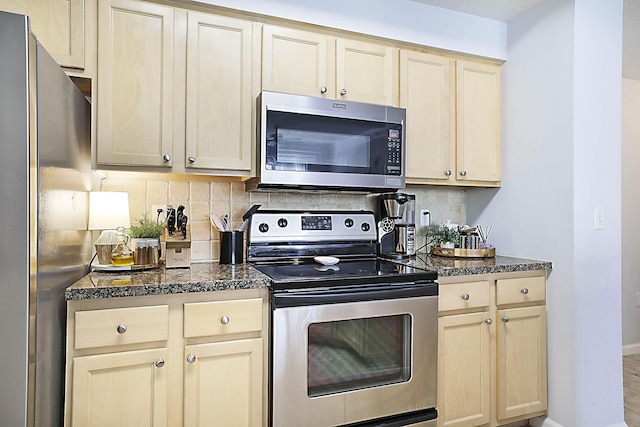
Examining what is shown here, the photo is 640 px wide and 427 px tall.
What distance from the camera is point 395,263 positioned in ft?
→ 7.35

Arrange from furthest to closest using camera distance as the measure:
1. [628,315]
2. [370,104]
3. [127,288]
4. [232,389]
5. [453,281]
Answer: [628,315], [370,104], [453,281], [232,389], [127,288]

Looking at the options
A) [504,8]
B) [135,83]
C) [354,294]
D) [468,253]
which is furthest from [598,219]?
[135,83]

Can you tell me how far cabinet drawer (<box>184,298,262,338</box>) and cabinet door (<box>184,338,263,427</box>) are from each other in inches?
2.1

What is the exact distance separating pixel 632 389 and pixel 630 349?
0.93m

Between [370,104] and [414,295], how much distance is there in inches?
40.3

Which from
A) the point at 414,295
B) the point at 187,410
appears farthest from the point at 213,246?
the point at 414,295

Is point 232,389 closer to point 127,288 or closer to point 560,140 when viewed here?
point 127,288

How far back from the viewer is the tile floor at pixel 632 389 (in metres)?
2.46

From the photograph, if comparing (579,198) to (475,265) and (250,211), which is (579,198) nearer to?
(475,265)

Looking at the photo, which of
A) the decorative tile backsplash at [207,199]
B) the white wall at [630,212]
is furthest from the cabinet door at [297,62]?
the white wall at [630,212]

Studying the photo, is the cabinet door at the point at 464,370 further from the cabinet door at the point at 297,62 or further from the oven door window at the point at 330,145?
the cabinet door at the point at 297,62

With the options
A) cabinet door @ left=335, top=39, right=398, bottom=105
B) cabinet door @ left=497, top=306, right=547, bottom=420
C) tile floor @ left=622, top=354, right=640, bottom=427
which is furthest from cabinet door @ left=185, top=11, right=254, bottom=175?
tile floor @ left=622, top=354, right=640, bottom=427

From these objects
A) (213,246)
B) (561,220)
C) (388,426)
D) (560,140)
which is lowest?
(388,426)

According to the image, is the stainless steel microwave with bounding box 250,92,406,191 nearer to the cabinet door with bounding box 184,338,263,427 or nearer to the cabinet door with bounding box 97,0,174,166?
the cabinet door with bounding box 97,0,174,166
